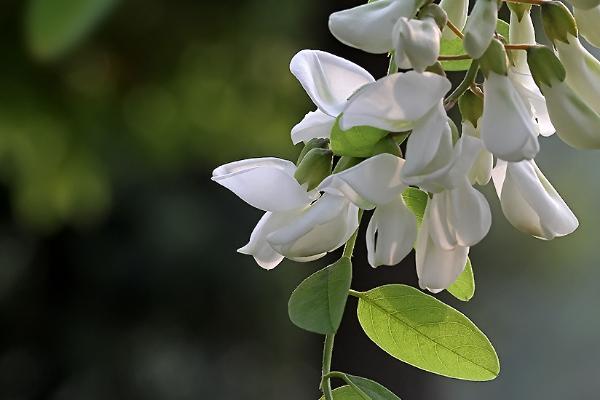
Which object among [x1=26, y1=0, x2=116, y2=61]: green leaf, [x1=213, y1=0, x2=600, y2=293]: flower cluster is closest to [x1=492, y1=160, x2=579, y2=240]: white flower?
[x1=213, y1=0, x2=600, y2=293]: flower cluster

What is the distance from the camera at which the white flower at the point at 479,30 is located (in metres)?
0.27

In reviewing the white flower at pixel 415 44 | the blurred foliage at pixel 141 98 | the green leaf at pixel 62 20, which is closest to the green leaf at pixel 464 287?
the white flower at pixel 415 44

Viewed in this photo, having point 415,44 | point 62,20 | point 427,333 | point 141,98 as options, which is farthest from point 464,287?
point 141,98

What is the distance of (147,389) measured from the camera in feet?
8.24

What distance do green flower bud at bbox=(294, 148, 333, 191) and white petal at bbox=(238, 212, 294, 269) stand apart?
0.04ft

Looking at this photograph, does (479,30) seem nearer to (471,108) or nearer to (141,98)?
(471,108)

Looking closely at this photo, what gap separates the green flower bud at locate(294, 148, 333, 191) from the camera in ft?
1.02

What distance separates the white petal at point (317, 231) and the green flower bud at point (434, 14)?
0.20 feet

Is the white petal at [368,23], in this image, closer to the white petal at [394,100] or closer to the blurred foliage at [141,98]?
the white petal at [394,100]

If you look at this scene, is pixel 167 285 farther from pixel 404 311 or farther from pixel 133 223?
pixel 404 311

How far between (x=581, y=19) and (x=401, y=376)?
1.37m

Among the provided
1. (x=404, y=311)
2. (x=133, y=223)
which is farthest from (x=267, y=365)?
(x=404, y=311)

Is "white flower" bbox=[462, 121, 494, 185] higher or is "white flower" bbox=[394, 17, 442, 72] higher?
"white flower" bbox=[394, 17, 442, 72]

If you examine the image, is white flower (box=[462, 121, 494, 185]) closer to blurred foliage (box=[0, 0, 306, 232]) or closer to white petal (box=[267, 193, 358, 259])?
white petal (box=[267, 193, 358, 259])
